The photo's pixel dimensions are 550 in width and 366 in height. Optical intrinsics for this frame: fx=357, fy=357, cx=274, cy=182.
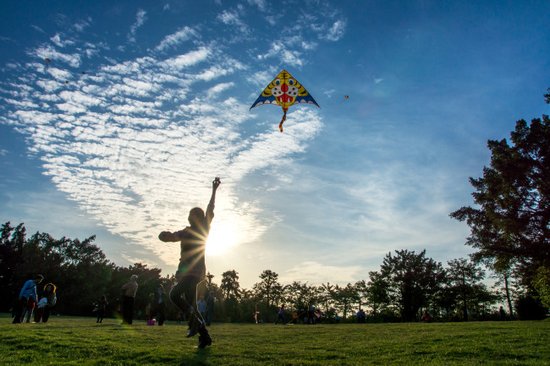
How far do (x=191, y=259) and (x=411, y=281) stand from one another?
77.3m

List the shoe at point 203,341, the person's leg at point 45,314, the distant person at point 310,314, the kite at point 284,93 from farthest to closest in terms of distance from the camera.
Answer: the distant person at point 310,314
the person's leg at point 45,314
the kite at point 284,93
the shoe at point 203,341

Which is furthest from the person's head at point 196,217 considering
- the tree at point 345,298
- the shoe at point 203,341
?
the tree at point 345,298

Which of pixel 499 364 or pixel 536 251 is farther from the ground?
pixel 536 251

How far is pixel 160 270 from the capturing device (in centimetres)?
8744

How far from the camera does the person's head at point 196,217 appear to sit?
720 centimetres

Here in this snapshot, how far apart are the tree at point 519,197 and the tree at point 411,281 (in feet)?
152

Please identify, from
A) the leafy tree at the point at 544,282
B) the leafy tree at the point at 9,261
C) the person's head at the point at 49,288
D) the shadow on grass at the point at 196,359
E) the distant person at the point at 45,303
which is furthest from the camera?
the leafy tree at the point at 9,261

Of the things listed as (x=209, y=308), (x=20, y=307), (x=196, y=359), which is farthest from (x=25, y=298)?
(x=196, y=359)

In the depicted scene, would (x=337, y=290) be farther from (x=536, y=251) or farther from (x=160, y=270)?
(x=536, y=251)

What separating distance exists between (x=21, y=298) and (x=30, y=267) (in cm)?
5809

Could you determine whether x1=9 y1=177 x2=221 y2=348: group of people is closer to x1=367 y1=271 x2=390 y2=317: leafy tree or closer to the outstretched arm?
the outstretched arm

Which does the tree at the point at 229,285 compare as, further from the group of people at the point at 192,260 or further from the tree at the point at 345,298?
the group of people at the point at 192,260

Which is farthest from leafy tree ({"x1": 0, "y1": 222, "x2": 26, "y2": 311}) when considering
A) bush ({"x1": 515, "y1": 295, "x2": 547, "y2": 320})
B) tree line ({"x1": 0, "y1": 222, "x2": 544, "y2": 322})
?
bush ({"x1": 515, "y1": 295, "x2": 547, "y2": 320})

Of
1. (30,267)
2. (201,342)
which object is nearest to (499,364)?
(201,342)
